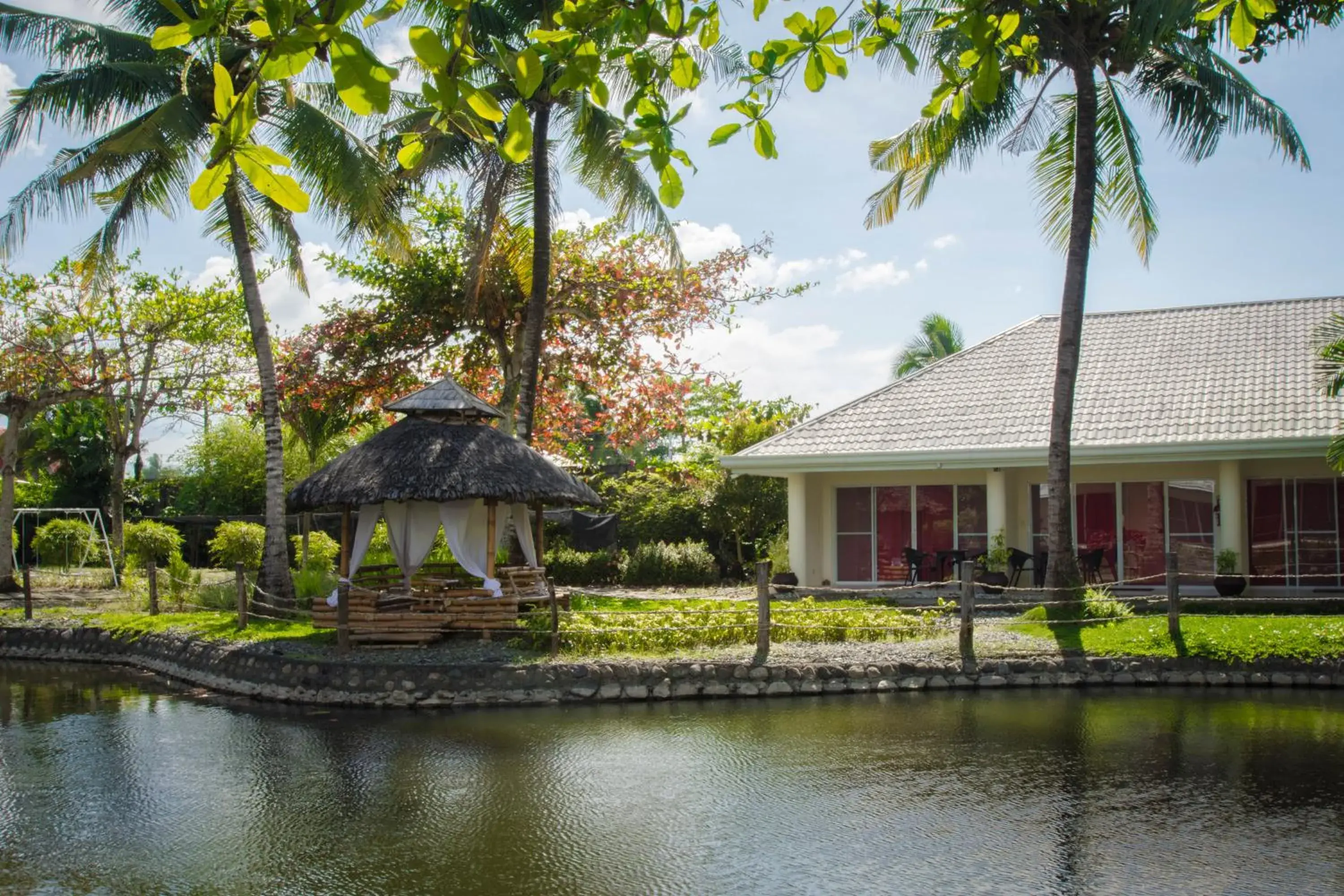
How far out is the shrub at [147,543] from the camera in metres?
24.8

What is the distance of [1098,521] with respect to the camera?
66.5 ft

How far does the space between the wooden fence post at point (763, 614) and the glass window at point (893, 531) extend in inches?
313

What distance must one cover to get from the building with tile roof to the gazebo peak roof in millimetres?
5916

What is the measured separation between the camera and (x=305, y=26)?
321 cm

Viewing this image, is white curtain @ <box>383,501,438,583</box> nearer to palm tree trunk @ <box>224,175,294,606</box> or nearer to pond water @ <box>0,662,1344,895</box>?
palm tree trunk @ <box>224,175,294,606</box>

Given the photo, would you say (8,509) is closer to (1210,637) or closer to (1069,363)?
(1069,363)

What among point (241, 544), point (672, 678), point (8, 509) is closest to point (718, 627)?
point (672, 678)

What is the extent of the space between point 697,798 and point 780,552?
15483 mm

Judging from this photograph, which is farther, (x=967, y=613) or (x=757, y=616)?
(x=757, y=616)

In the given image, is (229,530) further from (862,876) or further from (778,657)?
(862,876)

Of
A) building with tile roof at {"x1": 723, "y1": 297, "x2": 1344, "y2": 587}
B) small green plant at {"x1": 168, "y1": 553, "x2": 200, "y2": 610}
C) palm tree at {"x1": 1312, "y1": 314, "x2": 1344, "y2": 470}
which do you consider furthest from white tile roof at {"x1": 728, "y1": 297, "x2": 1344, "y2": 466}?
small green plant at {"x1": 168, "y1": 553, "x2": 200, "y2": 610}

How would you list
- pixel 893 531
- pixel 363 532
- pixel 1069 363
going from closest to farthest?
pixel 363 532, pixel 1069 363, pixel 893 531

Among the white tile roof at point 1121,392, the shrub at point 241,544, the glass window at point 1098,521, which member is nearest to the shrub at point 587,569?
the white tile roof at point 1121,392

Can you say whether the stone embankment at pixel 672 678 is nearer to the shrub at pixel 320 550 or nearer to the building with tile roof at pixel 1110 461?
the building with tile roof at pixel 1110 461
